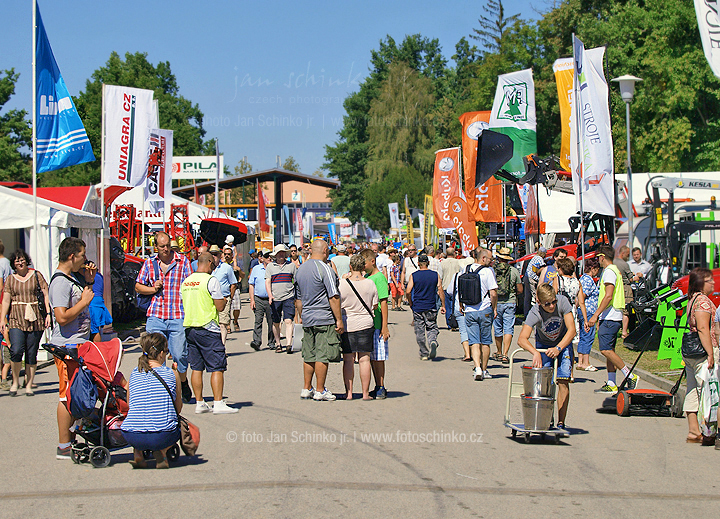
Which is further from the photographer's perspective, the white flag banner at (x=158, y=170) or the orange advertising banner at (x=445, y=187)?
the orange advertising banner at (x=445, y=187)

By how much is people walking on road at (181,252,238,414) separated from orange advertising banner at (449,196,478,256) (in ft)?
48.8

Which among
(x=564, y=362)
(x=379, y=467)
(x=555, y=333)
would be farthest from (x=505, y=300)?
(x=379, y=467)

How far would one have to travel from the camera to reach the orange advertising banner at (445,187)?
1016 inches

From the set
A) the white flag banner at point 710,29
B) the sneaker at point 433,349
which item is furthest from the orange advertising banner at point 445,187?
the white flag banner at point 710,29

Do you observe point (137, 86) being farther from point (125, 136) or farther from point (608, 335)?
point (608, 335)

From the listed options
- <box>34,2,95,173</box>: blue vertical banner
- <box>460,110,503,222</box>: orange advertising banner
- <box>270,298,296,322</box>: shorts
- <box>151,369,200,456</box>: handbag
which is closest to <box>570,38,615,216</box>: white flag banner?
<box>270,298,296,322</box>: shorts

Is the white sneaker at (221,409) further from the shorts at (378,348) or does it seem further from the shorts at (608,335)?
the shorts at (608,335)

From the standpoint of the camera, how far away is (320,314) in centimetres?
927

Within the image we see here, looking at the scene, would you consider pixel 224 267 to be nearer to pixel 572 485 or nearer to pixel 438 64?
pixel 572 485

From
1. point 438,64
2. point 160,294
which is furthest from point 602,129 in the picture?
point 438,64

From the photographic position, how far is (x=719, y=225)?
15.8 m

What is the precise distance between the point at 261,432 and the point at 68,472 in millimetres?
1975

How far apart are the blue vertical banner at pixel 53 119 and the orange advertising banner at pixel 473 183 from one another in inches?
460

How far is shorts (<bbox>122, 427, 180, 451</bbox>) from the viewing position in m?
6.22
